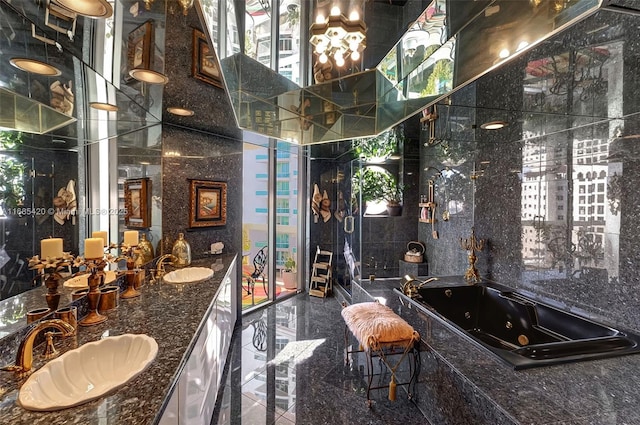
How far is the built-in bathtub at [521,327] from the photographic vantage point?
1.66m

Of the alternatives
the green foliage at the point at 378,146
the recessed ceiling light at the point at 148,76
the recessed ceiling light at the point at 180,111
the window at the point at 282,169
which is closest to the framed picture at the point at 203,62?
the recessed ceiling light at the point at 148,76

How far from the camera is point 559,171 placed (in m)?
2.36

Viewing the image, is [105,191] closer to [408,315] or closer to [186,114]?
[186,114]

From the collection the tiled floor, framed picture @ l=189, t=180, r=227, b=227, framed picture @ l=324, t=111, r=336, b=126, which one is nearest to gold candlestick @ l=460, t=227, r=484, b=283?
the tiled floor

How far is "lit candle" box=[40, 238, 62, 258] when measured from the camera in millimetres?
1342

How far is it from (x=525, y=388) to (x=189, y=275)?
259 cm

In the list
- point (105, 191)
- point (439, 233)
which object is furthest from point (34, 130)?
point (439, 233)

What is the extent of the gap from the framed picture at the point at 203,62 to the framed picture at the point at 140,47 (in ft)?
1.01

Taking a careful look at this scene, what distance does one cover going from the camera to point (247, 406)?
2.22 m

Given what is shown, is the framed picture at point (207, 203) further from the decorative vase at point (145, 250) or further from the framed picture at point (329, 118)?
the framed picture at point (329, 118)

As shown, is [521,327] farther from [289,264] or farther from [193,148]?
[193,148]

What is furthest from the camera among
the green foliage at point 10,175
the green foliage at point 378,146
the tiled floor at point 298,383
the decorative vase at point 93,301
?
the green foliage at point 378,146

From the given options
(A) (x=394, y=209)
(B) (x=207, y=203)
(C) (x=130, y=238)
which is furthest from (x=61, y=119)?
(A) (x=394, y=209)

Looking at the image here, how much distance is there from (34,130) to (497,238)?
3.70 meters
